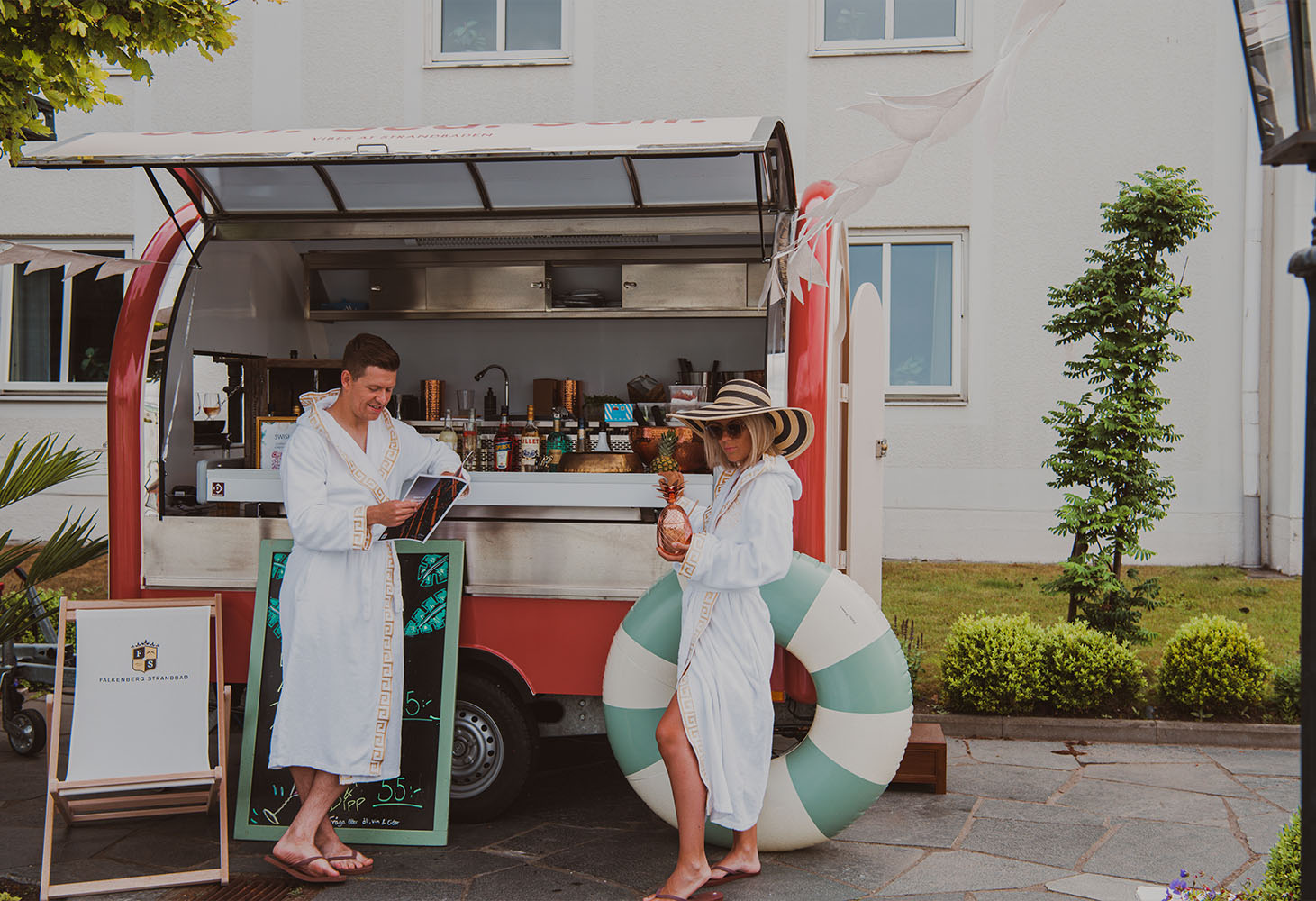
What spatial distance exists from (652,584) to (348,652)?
1214 millimetres

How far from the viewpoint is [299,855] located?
14.0 feet

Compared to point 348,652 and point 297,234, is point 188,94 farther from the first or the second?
point 348,652

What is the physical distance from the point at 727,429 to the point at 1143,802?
2807 millimetres

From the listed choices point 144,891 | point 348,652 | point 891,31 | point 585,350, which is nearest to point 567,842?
point 348,652

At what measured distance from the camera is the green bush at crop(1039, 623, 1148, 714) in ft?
21.3

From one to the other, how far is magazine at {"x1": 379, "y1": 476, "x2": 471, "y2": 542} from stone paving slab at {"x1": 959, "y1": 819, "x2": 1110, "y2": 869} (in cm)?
247

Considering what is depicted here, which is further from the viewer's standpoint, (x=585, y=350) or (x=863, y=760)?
(x=585, y=350)

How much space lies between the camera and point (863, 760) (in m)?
4.34

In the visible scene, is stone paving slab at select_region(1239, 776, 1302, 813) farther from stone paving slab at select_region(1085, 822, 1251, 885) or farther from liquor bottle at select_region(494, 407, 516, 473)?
liquor bottle at select_region(494, 407, 516, 473)

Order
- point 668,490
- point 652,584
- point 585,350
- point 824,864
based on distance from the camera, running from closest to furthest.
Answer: point 668,490
point 824,864
point 652,584
point 585,350

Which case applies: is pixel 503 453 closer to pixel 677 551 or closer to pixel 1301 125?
pixel 677 551

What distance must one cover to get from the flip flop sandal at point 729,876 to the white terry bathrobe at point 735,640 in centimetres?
18

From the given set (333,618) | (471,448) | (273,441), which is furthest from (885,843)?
(273,441)

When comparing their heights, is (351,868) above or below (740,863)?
below
